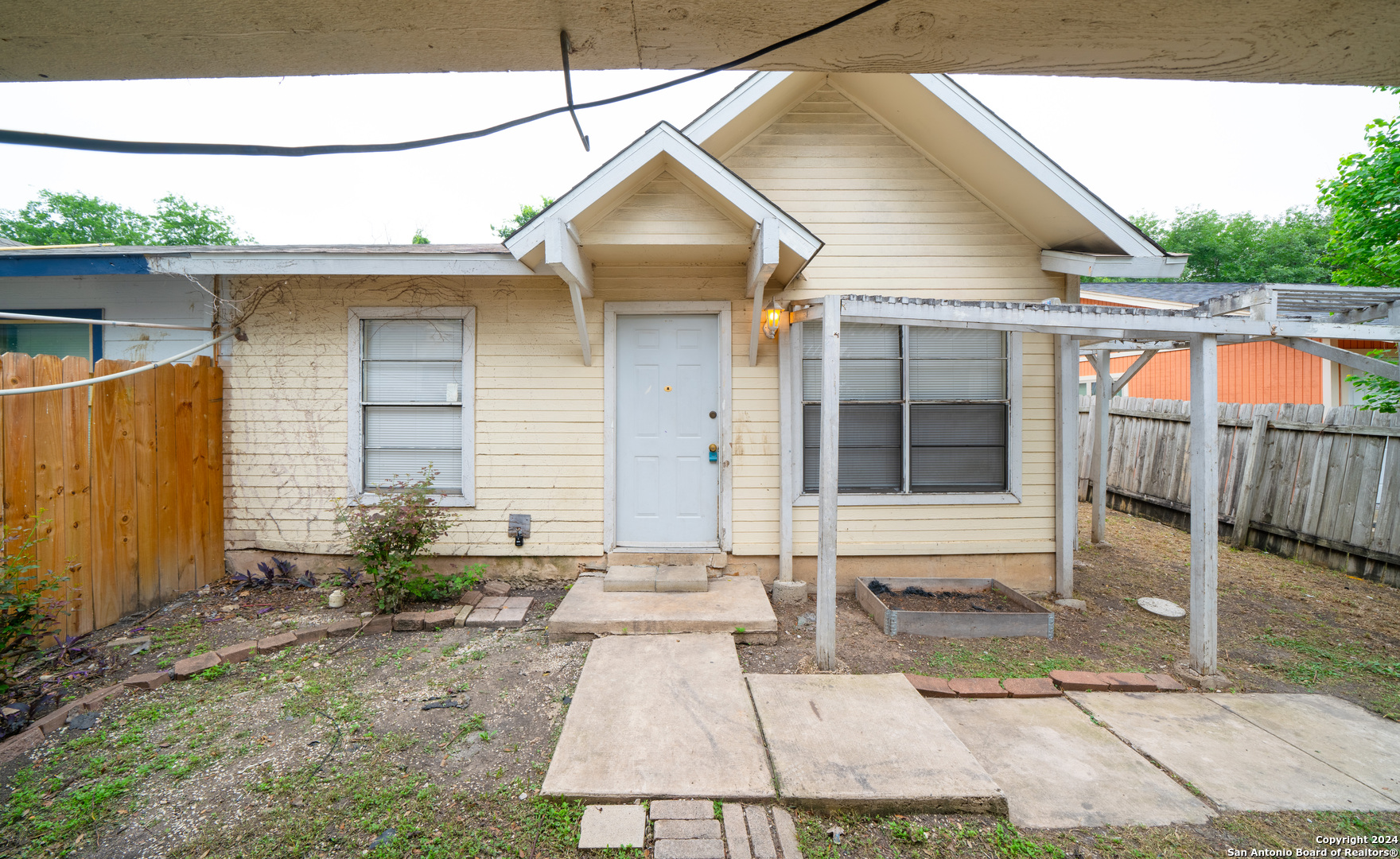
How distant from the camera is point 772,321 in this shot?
14.5 ft

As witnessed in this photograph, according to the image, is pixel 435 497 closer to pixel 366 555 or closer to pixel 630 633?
pixel 366 555

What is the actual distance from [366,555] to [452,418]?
141 centimetres

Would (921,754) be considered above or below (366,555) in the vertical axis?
below

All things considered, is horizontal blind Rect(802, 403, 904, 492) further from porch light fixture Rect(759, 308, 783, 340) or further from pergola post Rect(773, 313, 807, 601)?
porch light fixture Rect(759, 308, 783, 340)

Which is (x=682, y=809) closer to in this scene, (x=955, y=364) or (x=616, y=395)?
(x=616, y=395)

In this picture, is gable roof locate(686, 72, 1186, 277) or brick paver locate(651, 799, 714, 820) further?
gable roof locate(686, 72, 1186, 277)

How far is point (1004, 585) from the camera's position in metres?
4.72

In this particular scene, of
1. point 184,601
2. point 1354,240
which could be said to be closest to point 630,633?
point 184,601

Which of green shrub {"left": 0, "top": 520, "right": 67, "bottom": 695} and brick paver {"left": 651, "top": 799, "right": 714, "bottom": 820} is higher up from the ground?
green shrub {"left": 0, "top": 520, "right": 67, "bottom": 695}

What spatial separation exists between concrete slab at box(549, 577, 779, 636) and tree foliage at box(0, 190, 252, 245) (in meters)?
35.4

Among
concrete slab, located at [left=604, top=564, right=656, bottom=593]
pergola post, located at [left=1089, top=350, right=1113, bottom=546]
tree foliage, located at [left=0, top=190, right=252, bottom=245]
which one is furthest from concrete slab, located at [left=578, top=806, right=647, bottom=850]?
tree foliage, located at [left=0, top=190, right=252, bottom=245]

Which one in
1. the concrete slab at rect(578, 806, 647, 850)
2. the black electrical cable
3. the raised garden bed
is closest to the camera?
the black electrical cable

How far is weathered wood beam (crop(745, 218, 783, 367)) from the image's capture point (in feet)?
12.8

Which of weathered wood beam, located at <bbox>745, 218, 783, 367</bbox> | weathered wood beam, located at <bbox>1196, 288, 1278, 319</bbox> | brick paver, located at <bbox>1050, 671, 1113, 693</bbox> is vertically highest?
weathered wood beam, located at <bbox>745, 218, 783, 367</bbox>
